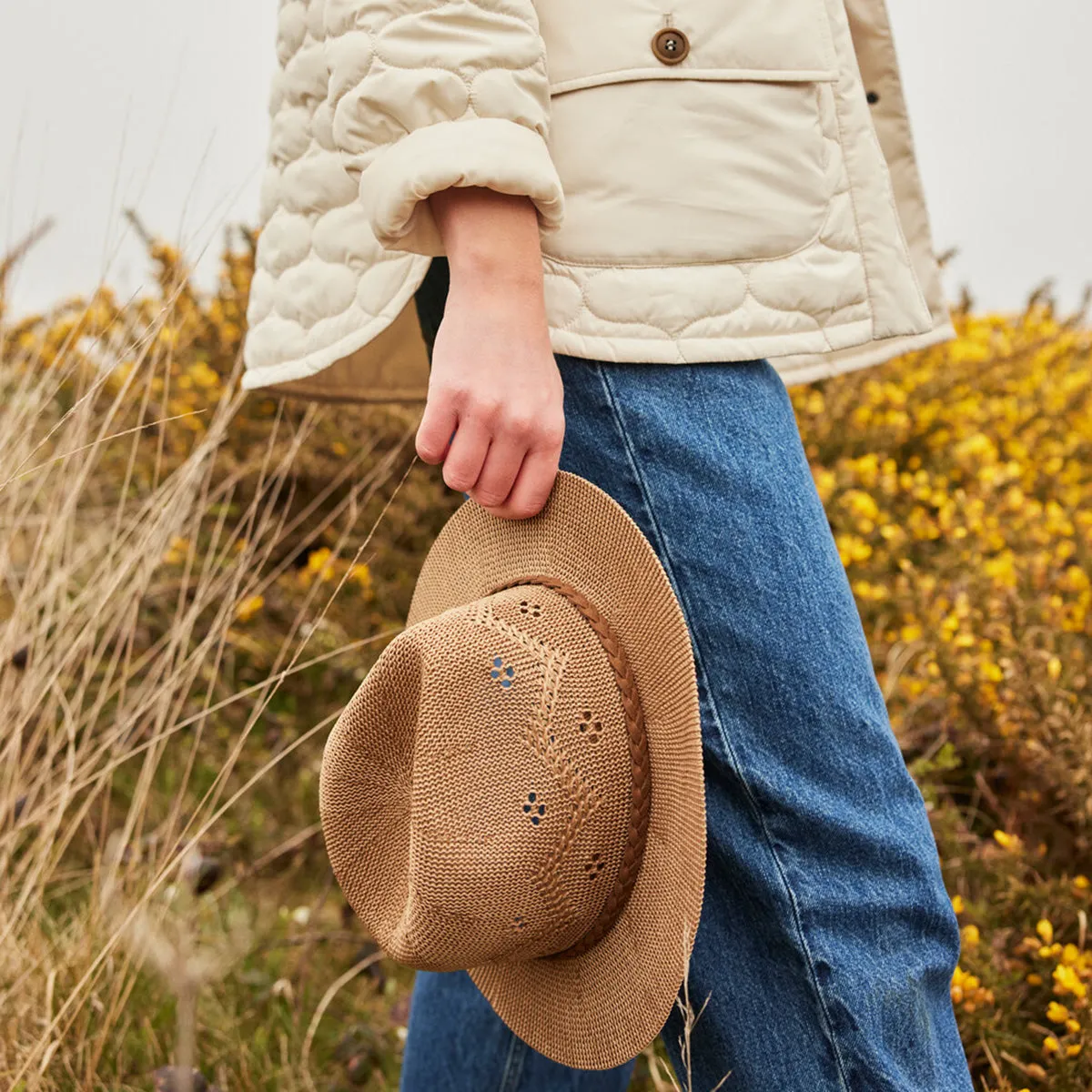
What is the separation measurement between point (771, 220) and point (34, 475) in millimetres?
1516

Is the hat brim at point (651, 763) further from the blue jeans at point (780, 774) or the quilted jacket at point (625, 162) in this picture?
the quilted jacket at point (625, 162)

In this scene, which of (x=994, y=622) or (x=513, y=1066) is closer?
(x=513, y=1066)

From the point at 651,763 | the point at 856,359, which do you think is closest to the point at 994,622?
the point at 856,359

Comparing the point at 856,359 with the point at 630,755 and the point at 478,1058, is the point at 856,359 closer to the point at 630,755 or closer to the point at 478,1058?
the point at 630,755

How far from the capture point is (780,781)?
91 centimetres

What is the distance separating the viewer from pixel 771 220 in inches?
39.3

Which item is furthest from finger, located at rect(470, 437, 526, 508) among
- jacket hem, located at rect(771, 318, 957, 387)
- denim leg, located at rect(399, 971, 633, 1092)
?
denim leg, located at rect(399, 971, 633, 1092)

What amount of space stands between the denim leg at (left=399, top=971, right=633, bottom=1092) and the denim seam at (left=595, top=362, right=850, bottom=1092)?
494mm

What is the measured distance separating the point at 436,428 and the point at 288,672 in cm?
42

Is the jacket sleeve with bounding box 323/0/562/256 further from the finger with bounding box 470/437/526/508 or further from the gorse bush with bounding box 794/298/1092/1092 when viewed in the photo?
the gorse bush with bounding box 794/298/1092/1092

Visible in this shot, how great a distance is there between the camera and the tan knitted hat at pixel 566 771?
0.93m

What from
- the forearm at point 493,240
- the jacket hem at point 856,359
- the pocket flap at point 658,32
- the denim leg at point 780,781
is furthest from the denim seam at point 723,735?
the jacket hem at point 856,359

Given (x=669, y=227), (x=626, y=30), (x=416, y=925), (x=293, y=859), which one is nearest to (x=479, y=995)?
(x=416, y=925)

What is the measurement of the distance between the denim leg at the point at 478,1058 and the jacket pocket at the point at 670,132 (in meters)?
0.85
